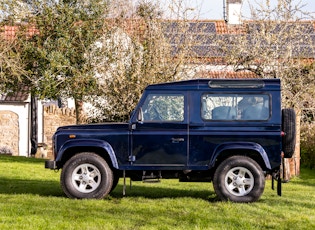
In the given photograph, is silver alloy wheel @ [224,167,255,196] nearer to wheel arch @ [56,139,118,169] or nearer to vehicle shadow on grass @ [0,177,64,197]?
wheel arch @ [56,139,118,169]

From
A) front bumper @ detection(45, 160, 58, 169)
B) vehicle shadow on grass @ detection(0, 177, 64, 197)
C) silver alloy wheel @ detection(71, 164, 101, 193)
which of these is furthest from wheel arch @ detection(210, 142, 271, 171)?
vehicle shadow on grass @ detection(0, 177, 64, 197)

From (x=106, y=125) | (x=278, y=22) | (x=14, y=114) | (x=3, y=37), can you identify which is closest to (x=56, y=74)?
(x=3, y=37)

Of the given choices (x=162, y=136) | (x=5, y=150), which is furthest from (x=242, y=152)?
(x=5, y=150)

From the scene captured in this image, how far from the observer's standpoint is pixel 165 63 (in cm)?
2527

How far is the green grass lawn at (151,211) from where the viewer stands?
10633 mm

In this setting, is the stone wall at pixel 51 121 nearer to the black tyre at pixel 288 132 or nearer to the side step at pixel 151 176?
the side step at pixel 151 176

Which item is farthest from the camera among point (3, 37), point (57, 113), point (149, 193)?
point (57, 113)

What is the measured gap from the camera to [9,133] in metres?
38.2

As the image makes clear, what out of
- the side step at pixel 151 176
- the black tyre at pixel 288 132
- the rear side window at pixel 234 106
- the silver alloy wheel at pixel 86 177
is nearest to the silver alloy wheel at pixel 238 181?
the black tyre at pixel 288 132

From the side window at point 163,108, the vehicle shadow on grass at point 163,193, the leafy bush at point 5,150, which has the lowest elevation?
the vehicle shadow on grass at point 163,193

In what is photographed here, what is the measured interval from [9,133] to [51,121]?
2785 mm

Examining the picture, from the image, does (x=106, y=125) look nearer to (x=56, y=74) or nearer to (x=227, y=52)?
(x=227, y=52)

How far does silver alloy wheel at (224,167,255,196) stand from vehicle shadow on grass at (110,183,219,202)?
0.56m

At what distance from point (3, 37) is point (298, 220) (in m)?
19.8
